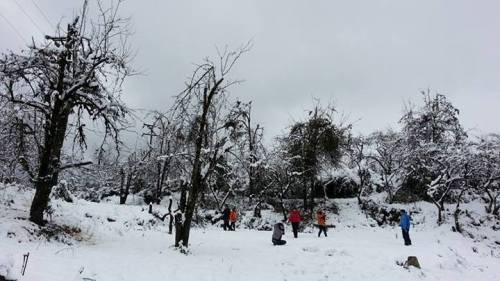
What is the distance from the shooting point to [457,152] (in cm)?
3136

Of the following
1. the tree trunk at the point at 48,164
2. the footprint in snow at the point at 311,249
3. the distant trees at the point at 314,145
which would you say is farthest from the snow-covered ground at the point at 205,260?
the distant trees at the point at 314,145

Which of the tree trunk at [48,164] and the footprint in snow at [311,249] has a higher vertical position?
the tree trunk at [48,164]

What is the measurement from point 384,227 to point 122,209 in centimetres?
1887

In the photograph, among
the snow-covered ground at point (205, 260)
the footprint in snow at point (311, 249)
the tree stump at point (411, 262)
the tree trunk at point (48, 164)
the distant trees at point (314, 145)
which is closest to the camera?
the snow-covered ground at point (205, 260)

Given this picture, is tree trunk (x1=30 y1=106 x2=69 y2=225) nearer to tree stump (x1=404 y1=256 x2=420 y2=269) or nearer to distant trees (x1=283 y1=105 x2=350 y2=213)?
tree stump (x1=404 y1=256 x2=420 y2=269)

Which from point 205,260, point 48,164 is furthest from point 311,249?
point 48,164

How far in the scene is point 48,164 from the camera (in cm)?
1570

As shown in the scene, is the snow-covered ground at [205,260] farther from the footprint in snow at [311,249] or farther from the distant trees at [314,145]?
the distant trees at [314,145]

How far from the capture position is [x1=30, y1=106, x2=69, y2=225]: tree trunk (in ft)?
50.8

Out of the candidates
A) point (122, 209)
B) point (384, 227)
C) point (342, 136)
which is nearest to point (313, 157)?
point (342, 136)

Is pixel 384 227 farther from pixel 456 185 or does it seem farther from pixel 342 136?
pixel 342 136

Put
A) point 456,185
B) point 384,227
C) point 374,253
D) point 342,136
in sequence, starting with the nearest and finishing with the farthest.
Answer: point 374,253
point 384,227
point 456,185
point 342,136

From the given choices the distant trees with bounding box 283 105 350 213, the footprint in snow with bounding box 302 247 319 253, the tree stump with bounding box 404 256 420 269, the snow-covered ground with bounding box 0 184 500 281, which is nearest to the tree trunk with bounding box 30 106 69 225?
the snow-covered ground with bounding box 0 184 500 281

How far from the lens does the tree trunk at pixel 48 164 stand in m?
15.5
